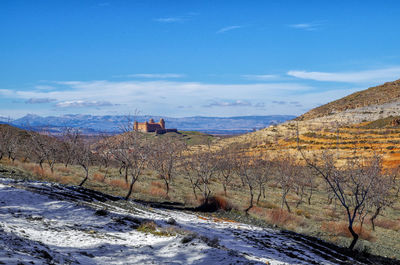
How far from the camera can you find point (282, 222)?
2180 centimetres

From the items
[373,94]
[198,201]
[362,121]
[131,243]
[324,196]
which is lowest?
[324,196]

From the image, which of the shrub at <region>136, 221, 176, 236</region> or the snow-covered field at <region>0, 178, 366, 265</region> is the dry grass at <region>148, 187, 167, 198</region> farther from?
the shrub at <region>136, 221, 176, 236</region>

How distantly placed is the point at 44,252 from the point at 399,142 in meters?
78.9

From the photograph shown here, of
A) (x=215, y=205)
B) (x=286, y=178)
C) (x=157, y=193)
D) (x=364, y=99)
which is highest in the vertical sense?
(x=364, y=99)

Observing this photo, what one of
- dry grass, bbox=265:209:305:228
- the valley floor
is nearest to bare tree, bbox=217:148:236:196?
dry grass, bbox=265:209:305:228

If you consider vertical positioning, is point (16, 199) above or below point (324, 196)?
above

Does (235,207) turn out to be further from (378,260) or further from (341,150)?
(341,150)

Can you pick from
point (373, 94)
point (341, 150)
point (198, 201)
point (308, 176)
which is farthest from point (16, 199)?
point (373, 94)

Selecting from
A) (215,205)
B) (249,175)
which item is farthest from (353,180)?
(249,175)

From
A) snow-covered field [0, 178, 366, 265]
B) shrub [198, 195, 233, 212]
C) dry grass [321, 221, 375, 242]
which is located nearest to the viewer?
snow-covered field [0, 178, 366, 265]

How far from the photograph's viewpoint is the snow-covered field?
27.7 ft

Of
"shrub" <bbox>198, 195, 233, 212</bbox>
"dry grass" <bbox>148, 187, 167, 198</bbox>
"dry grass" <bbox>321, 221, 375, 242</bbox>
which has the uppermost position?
"dry grass" <bbox>148, 187, 167, 198</bbox>

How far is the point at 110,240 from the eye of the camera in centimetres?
1017

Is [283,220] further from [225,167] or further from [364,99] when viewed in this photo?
[364,99]
